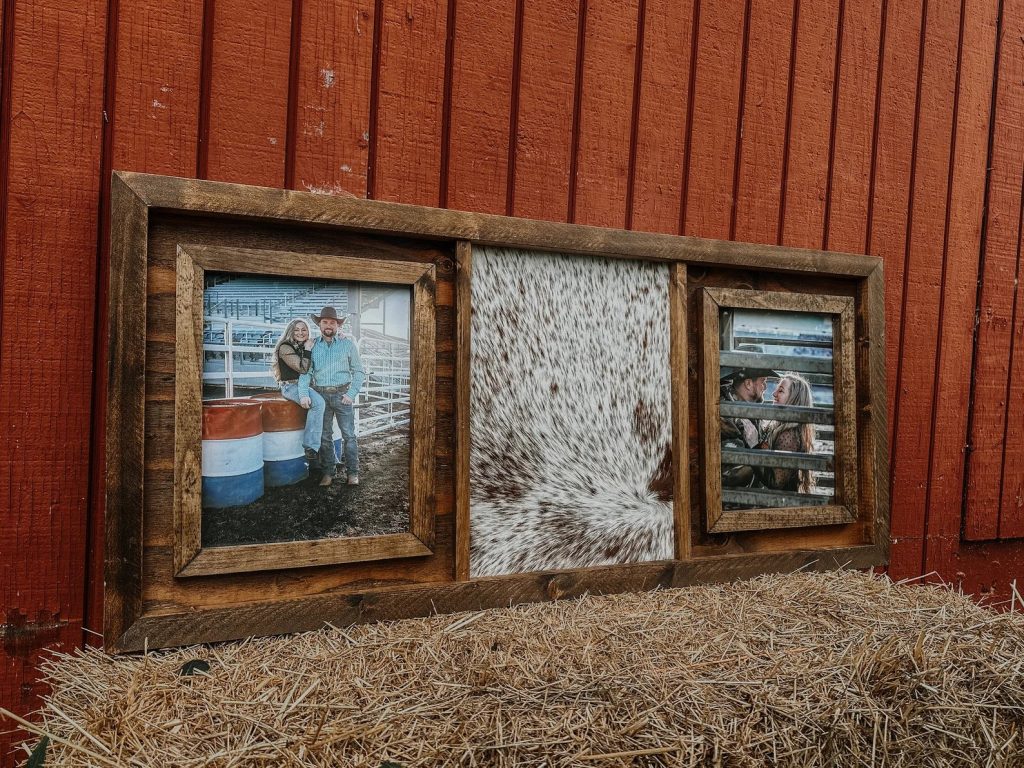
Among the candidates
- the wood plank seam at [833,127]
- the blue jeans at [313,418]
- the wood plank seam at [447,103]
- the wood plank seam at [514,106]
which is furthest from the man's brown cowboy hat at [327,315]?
the wood plank seam at [833,127]

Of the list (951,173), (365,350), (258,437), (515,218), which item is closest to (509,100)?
(515,218)

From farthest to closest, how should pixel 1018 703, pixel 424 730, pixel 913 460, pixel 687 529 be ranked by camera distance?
pixel 913 460, pixel 687 529, pixel 1018 703, pixel 424 730

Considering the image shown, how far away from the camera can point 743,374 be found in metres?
2.25

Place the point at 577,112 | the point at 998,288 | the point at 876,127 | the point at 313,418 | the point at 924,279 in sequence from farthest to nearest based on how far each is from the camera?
the point at 998,288
the point at 924,279
the point at 876,127
the point at 577,112
the point at 313,418

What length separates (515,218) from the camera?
6.31ft

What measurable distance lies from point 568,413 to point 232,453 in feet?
2.83

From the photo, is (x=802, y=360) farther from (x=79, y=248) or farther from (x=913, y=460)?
(x=79, y=248)

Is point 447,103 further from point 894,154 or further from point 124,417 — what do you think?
point 894,154

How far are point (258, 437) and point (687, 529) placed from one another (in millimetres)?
1213

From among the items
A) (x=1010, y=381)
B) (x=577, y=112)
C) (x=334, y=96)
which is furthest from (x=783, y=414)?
(x=334, y=96)

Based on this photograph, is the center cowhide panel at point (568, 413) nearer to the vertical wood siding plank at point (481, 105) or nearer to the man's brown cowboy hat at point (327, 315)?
the vertical wood siding plank at point (481, 105)

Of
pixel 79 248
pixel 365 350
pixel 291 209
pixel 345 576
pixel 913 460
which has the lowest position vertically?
pixel 345 576

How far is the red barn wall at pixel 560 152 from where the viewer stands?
1.55 m

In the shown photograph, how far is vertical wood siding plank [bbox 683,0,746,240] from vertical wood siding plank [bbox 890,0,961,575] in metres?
0.80
